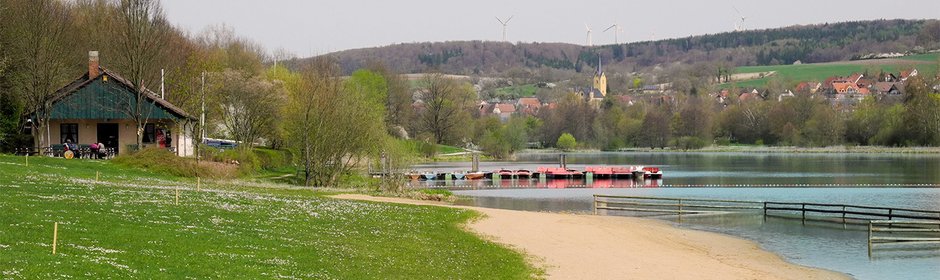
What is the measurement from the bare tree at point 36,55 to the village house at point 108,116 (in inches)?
41.5

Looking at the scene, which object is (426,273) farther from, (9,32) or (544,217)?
(9,32)

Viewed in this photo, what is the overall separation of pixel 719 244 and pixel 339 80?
34.4 m

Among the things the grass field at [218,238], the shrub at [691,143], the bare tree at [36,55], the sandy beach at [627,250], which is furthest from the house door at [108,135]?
the shrub at [691,143]

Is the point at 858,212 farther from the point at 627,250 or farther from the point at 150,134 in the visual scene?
the point at 150,134

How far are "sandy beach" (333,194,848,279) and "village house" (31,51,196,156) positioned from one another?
26658 millimetres

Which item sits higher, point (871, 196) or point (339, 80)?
point (339, 80)

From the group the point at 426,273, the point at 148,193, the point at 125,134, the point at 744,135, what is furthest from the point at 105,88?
the point at 744,135

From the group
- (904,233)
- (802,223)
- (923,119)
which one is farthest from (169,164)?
(923,119)

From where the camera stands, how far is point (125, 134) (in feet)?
201

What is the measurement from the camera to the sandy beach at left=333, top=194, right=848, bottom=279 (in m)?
26.4

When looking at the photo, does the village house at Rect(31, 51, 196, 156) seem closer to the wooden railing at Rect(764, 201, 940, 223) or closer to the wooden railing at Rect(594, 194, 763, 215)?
the wooden railing at Rect(594, 194, 763, 215)

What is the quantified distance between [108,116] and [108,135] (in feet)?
6.44

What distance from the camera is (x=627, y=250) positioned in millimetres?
31047

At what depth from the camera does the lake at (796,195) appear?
32281 millimetres
